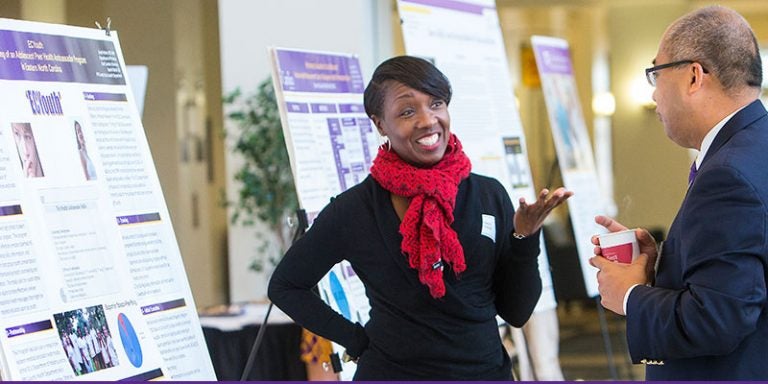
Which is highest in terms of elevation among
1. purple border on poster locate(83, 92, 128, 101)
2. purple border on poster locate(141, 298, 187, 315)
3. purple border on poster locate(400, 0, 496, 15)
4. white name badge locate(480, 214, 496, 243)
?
purple border on poster locate(400, 0, 496, 15)

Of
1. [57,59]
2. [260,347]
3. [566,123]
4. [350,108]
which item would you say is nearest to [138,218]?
[57,59]

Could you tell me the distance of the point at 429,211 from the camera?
8.20 ft

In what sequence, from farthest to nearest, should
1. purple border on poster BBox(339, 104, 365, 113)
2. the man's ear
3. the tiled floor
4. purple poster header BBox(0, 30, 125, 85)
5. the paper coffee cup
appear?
1. the tiled floor
2. purple border on poster BBox(339, 104, 365, 113)
3. purple poster header BBox(0, 30, 125, 85)
4. the paper coffee cup
5. the man's ear

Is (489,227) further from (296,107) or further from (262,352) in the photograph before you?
(262,352)

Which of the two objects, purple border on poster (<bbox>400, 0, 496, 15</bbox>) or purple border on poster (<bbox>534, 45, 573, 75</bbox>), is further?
purple border on poster (<bbox>534, 45, 573, 75</bbox>)

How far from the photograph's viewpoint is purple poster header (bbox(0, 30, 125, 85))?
2445mm

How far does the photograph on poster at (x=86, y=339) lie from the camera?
2.41 meters

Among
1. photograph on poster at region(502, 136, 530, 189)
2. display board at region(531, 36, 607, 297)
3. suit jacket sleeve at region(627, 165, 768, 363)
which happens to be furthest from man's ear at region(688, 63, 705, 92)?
display board at region(531, 36, 607, 297)

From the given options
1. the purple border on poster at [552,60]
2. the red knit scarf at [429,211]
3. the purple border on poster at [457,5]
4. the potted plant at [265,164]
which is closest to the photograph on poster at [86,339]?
the red knit scarf at [429,211]

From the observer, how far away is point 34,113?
2.47 meters

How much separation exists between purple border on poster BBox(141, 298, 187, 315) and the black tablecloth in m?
2.40

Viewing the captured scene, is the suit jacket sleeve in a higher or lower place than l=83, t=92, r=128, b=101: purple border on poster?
lower

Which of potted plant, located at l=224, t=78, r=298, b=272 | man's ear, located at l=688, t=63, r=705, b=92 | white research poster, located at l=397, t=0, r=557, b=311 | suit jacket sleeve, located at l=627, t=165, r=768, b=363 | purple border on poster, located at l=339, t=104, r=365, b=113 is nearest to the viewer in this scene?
suit jacket sleeve, located at l=627, t=165, r=768, b=363

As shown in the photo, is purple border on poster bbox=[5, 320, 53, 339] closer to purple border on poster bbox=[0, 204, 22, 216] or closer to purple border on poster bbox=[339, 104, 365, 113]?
purple border on poster bbox=[0, 204, 22, 216]
